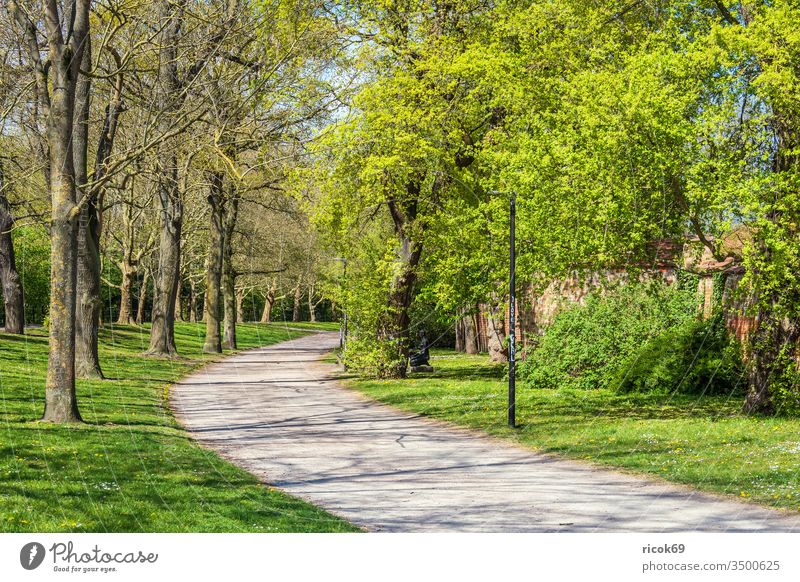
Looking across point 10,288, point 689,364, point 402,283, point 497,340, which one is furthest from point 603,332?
point 10,288

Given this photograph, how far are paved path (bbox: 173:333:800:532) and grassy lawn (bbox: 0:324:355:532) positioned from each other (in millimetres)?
647

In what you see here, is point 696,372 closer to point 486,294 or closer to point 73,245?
point 486,294

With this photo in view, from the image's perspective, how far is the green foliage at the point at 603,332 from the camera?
2483 centimetres

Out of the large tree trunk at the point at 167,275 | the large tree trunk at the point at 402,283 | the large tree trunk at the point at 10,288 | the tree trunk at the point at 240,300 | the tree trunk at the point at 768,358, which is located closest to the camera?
the tree trunk at the point at 768,358

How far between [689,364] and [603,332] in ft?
10.3

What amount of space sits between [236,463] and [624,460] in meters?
5.69

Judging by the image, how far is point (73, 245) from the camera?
15289mm

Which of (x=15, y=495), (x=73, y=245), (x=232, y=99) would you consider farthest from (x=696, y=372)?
(x=15, y=495)

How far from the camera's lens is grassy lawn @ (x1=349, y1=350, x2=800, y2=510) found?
12516 mm

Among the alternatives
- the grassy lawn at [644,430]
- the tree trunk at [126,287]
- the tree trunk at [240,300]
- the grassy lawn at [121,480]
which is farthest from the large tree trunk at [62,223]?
the tree trunk at [240,300]

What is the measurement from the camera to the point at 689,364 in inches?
911

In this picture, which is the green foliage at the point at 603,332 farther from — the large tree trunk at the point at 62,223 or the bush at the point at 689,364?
the large tree trunk at the point at 62,223

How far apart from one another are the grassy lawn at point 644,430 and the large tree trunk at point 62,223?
7667 mm

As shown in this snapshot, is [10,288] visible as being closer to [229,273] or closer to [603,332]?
[229,273]
